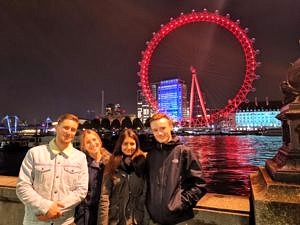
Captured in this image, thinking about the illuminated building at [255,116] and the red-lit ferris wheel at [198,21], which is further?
the illuminated building at [255,116]

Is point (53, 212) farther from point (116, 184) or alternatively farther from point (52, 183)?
point (116, 184)

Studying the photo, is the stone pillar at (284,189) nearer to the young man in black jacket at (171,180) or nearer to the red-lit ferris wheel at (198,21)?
the young man in black jacket at (171,180)

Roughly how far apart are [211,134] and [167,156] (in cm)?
12287

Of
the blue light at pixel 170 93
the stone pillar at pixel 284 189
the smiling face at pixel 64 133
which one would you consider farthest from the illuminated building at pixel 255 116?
the smiling face at pixel 64 133

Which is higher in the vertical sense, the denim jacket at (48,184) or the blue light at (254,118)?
the blue light at (254,118)

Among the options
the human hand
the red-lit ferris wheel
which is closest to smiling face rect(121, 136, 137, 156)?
→ the human hand

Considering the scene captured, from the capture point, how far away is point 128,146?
3.54 m

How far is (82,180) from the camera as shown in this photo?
3293mm

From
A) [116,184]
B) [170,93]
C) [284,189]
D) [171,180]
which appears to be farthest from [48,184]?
[170,93]

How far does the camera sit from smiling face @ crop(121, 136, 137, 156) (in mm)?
3529

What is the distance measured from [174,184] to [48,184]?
126 cm

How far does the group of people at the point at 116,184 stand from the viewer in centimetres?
299

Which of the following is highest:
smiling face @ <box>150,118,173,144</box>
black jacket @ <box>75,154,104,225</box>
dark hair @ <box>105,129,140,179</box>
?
smiling face @ <box>150,118,173,144</box>

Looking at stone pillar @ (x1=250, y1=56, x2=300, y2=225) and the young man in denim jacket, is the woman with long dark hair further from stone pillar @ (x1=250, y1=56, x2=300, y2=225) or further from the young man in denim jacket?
stone pillar @ (x1=250, y1=56, x2=300, y2=225)
